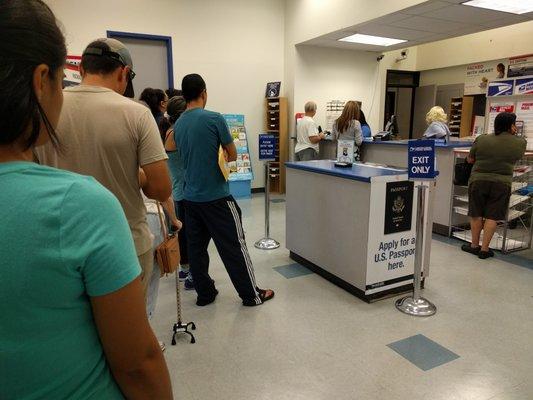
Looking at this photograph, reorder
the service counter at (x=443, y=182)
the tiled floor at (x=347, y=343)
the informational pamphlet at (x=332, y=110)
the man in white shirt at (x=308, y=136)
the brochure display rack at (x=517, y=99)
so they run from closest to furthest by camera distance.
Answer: the tiled floor at (x=347, y=343) → the brochure display rack at (x=517, y=99) → the service counter at (x=443, y=182) → the man in white shirt at (x=308, y=136) → the informational pamphlet at (x=332, y=110)

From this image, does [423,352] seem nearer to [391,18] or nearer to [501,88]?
[501,88]

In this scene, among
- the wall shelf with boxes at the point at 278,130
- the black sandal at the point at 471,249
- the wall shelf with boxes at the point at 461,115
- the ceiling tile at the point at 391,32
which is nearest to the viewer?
the black sandal at the point at 471,249

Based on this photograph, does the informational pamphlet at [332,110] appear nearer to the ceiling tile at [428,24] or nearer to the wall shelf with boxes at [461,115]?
the ceiling tile at [428,24]

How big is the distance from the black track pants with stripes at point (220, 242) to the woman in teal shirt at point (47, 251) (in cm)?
206

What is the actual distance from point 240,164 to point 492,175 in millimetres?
4259

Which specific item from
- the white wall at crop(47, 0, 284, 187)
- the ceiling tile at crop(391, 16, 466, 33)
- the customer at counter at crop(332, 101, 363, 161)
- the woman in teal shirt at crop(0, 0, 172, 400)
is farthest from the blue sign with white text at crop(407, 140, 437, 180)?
the white wall at crop(47, 0, 284, 187)

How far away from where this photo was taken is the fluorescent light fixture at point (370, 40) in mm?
6439

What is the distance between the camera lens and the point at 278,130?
713cm

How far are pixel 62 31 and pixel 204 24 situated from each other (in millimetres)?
6529

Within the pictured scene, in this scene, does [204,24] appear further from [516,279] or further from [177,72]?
[516,279]

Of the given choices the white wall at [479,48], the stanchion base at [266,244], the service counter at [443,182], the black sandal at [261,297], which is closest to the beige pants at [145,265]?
the black sandal at [261,297]

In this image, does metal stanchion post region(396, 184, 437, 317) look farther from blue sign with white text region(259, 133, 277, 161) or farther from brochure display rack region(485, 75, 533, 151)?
brochure display rack region(485, 75, 533, 151)

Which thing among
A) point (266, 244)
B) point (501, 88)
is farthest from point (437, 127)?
point (266, 244)

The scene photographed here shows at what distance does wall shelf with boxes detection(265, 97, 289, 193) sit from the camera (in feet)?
23.1
